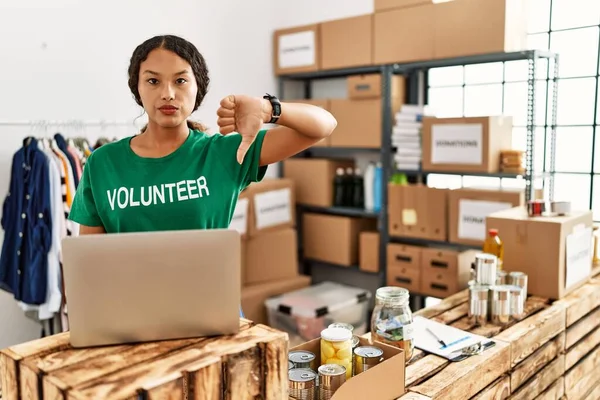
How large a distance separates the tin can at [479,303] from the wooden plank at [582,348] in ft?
1.56

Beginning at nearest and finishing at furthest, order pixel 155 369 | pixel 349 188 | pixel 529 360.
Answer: pixel 155 369 → pixel 529 360 → pixel 349 188

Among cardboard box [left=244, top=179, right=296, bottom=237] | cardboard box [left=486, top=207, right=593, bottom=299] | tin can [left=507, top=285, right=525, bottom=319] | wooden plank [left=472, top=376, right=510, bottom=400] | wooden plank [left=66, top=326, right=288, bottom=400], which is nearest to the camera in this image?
wooden plank [left=66, top=326, right=288, bottom=400]

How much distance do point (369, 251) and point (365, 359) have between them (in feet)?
8.23

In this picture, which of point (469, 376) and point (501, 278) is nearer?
point (469, 376)

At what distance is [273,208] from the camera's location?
12.9ft

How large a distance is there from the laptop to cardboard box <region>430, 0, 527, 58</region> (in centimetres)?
252

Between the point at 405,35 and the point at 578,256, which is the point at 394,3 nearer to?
the point at 405,35

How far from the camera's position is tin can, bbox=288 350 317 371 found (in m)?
1.38

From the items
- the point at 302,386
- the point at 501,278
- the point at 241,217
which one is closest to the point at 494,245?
the point at 501,278

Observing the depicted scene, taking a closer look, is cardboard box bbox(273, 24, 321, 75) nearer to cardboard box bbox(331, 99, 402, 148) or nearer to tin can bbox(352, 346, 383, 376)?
cardboard box bbox(331, 99, 402, 148)

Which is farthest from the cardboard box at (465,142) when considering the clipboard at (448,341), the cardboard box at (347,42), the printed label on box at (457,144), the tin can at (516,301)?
the clipboard at (448,341)

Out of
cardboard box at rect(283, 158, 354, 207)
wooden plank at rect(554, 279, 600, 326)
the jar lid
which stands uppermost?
cardboard box at rect(283, 158, 354, 207)

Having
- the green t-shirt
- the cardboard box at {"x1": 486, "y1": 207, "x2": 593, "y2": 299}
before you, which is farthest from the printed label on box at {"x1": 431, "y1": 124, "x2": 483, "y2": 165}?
the green t-shirt

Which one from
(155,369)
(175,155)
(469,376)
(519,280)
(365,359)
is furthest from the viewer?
(519,280)
